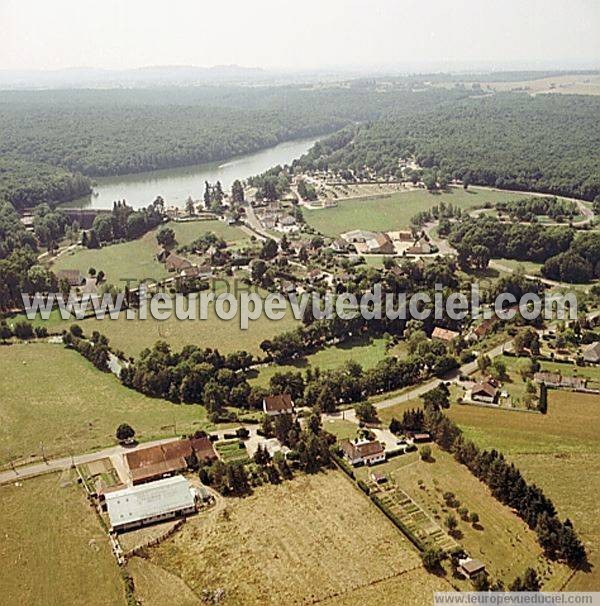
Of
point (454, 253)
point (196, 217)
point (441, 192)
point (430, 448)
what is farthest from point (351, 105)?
point (430, 448)

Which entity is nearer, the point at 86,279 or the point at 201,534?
the point at 201,534

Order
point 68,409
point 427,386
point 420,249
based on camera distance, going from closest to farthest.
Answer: point 68,409 → point 427,386 → point 420,249

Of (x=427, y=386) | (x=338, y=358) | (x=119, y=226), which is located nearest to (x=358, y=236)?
(x=119, y=226)

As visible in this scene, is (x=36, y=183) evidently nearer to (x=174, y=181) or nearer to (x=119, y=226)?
(x=119, y=226)

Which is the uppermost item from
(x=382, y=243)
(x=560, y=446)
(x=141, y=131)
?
(x=141, y=131)

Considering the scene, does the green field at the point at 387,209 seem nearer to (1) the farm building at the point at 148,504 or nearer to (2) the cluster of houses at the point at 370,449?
(2) the cluster of houses at the point at 370,449

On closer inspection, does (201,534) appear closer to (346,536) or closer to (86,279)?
(346,536)
